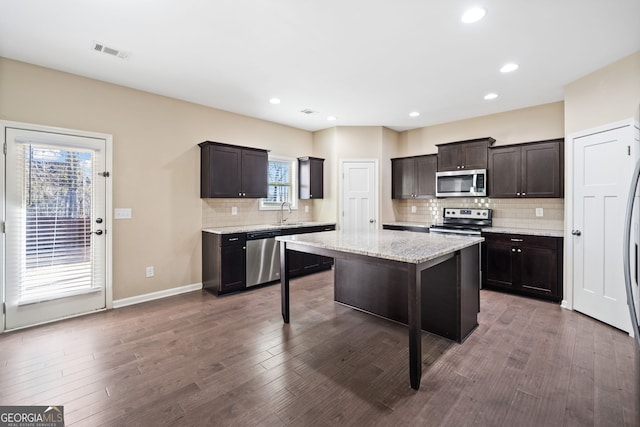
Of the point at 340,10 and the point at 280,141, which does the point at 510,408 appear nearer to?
the point at 340,10

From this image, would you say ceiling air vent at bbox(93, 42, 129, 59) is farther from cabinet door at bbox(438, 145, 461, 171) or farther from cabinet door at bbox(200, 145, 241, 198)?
cabinet door at bbox(438, 145, 461, 171)

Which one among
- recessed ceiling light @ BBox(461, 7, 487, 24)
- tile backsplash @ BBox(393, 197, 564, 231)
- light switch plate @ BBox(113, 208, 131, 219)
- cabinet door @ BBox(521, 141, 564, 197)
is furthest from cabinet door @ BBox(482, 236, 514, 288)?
light switch plate @ BBox(113, 208, 131, 219)

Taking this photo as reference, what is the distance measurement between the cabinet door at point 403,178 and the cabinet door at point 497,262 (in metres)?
1.78

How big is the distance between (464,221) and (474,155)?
1.15 meters

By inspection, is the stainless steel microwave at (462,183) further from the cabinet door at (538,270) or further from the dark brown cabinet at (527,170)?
the cabinet door at (538,270)

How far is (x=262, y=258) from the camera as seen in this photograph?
4504mm

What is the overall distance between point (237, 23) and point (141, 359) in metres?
2.95

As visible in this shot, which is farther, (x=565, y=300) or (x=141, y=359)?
(x=565, y=300)

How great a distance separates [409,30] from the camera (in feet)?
8.43

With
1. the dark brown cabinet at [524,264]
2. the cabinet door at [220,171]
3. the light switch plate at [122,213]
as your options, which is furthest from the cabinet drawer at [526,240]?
the light switch plate at [122,213]

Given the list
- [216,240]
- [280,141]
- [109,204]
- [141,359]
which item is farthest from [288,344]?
[280,141]

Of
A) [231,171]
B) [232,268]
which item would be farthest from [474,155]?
[232,268]

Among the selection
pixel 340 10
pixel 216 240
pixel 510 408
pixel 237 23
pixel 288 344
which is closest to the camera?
pixel 510 408

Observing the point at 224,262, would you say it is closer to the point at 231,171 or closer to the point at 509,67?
the point at 231,171
